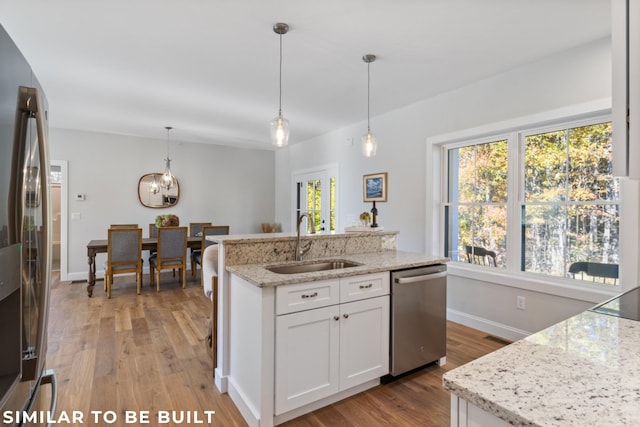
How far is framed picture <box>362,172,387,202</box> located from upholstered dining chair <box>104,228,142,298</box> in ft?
10.5

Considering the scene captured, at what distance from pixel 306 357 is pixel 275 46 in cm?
230

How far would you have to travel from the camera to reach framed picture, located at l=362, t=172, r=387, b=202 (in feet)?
14.6

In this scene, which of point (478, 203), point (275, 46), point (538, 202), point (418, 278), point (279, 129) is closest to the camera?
point (418, 278)

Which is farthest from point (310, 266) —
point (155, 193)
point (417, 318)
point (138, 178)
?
point (138, 178)

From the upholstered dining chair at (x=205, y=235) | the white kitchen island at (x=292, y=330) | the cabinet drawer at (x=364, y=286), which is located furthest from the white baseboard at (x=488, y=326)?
the upholstered dining chair at (x=205, y=235)

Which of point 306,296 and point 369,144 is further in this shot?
point 369,144

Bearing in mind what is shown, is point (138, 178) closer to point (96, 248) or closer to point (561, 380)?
point (96, 248)

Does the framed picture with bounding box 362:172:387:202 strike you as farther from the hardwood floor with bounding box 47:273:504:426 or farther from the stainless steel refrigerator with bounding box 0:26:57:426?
the stainless steel refrigerator with bounding box 0:26:57:426

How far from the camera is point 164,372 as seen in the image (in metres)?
2.50

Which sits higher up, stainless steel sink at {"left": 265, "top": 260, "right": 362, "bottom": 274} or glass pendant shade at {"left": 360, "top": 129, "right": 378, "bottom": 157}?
glass pendant shade at {"left": 360, "top": 129, "right": 378, "bottom": 157}

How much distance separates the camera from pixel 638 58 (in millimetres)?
756

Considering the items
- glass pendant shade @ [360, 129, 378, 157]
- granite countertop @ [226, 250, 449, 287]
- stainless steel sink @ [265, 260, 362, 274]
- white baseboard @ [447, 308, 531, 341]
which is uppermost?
glass pendant shade @ [360, 129, 378, 157]

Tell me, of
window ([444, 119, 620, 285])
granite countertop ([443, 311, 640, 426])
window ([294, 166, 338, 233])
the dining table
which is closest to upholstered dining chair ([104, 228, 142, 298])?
the dining table

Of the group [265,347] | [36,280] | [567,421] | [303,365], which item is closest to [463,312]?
[303,365]
